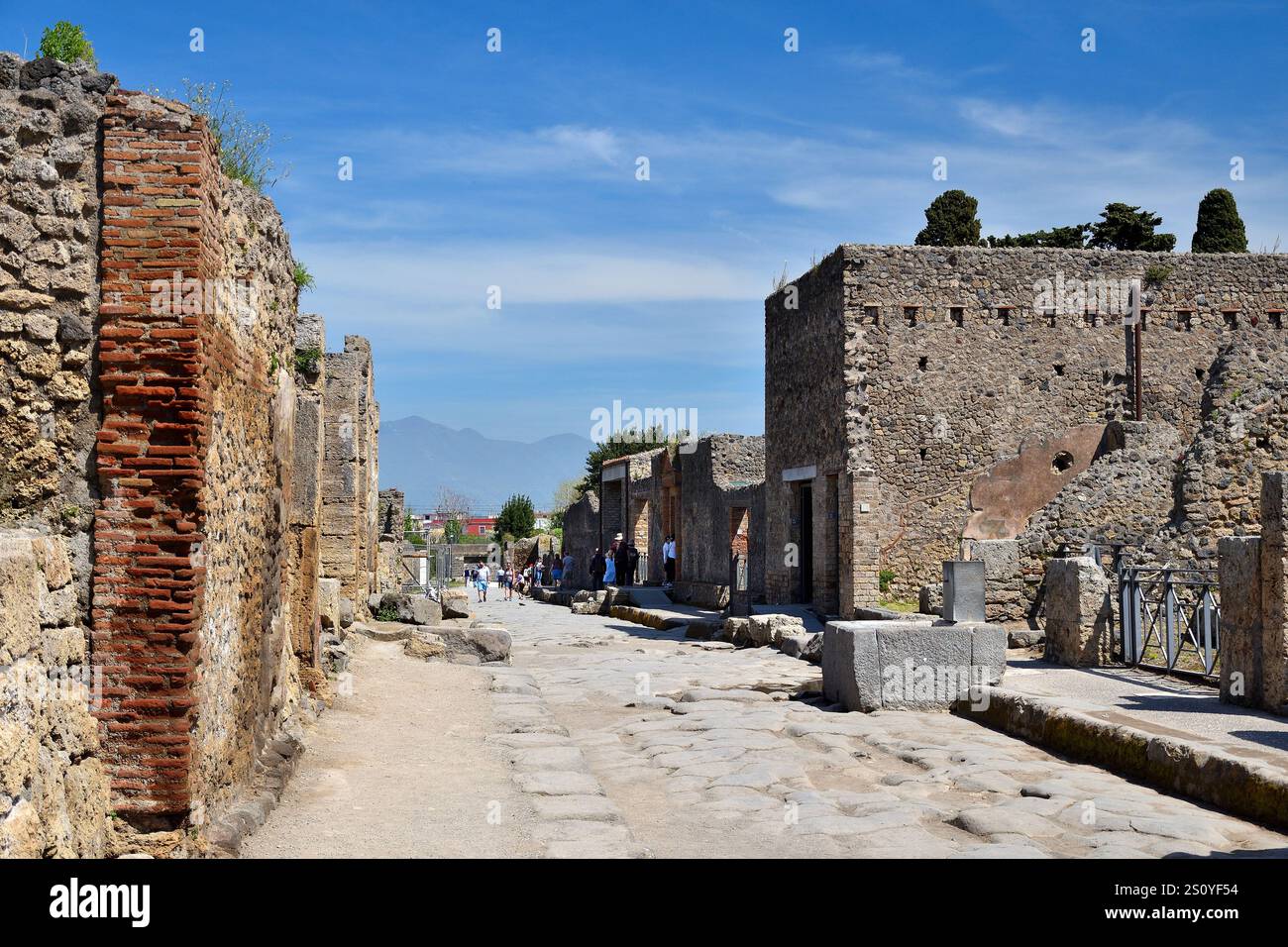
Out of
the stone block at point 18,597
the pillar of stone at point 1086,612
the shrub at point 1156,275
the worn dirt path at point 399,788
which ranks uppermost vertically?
the shrub at point 1156,275

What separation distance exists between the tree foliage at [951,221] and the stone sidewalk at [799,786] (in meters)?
16.1

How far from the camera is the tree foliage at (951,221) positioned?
85.3 feet

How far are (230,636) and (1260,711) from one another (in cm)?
729

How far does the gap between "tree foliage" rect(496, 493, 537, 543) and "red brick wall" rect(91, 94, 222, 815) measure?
57546mm

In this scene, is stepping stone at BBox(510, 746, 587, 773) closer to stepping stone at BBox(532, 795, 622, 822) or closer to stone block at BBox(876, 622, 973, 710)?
stepping stone at BBox(532, 795, 622, 822)

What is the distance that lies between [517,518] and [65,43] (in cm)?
5928

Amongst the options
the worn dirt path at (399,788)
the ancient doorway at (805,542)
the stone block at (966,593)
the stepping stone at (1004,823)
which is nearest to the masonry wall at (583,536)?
the ancient doorway at (805,542)

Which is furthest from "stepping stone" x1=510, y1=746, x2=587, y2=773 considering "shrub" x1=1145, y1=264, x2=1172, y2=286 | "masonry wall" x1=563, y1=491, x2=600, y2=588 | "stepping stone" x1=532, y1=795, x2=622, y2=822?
"masonry wall" x1=563, y1=491, x2=600, y2=588

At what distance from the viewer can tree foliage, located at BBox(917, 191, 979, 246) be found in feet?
85.3

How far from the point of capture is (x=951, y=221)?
26.0 meters

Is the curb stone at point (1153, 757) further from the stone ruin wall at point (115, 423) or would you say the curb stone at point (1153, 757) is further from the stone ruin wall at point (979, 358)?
the stone ruin wall at point (979, 358)

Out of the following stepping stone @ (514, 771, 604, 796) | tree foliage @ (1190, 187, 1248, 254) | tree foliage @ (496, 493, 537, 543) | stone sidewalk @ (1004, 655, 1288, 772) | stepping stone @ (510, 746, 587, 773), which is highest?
tree foliage @ (1190, 187, 1248, 254)

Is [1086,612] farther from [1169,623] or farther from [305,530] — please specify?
[305,530]
